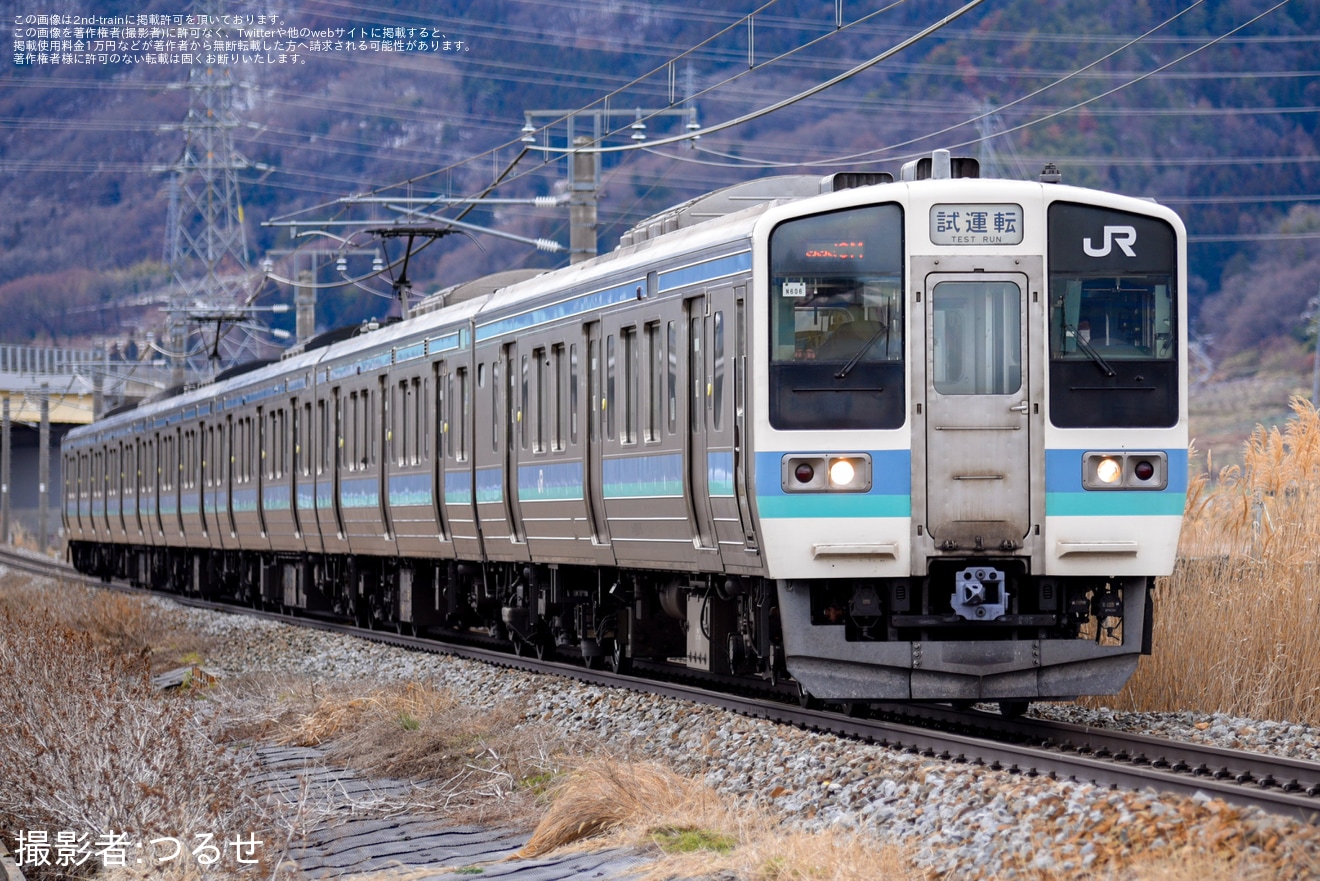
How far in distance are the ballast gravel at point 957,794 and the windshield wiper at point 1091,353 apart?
78.7 inches

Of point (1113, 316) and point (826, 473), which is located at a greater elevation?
point (1113, 316)

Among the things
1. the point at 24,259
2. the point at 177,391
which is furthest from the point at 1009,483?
the point at 24,259

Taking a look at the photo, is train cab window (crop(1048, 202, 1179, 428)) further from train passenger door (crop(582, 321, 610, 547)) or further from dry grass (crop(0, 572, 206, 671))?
dry grass (crop(0, 572, 206, 671))

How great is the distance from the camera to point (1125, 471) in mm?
10469

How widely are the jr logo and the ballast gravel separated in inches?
105

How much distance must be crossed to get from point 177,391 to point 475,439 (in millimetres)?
19335

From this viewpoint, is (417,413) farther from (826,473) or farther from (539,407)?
(826,473)

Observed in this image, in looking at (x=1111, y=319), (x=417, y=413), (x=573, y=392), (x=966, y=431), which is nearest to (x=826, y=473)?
(x=966, y=431)

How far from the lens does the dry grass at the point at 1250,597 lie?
11.0 m

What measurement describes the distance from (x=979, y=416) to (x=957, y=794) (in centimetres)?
310

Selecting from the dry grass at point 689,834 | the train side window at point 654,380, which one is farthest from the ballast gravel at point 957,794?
the train side window at point 654,380

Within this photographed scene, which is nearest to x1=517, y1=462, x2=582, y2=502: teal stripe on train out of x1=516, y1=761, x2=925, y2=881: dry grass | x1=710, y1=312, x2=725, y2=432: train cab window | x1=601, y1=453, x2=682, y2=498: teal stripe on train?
x1=601, y1=453, x2=682, y2=498: teal stripe on train

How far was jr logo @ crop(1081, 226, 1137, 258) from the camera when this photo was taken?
10594mm

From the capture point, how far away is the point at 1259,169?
213 ft
